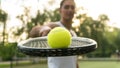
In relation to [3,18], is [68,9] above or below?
above

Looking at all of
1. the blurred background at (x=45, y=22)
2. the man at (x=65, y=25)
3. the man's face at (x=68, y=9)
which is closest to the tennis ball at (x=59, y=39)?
the man at (x=65, y=25)

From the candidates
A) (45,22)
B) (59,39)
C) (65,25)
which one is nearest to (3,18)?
(45,22)

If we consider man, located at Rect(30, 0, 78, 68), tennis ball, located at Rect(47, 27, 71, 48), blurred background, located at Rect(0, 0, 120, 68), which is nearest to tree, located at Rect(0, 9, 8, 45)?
blurred background, located at Rect(0, 0, 120, 68)

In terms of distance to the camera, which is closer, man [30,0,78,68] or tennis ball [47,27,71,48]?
tennis ball [47,27,71,48]

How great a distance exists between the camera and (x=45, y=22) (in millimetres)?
9891

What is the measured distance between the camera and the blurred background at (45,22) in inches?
464

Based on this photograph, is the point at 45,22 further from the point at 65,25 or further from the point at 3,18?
the point at 65,25

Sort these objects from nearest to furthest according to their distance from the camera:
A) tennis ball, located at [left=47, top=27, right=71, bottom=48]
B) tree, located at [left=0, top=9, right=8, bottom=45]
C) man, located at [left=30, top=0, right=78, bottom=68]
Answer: tennis ball, located at [left=47, top=27, right=71, bottom=48] < man, located at [left=30, top=0, right=78, bottom=68] < tree, located at [left=0, top=9, right=8, bottom=45]

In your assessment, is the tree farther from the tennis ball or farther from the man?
the tennis ball

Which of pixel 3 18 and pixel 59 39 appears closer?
pixel 59 39

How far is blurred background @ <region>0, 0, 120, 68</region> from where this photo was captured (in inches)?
464

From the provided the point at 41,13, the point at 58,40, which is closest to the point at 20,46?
the point at 58,40

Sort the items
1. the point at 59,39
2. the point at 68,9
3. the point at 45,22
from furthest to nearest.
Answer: the point at 45,22, the point at 68,9, the point at 59,39

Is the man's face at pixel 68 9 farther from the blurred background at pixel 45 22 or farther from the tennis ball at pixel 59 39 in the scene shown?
the blurred background at pixel 45 22
